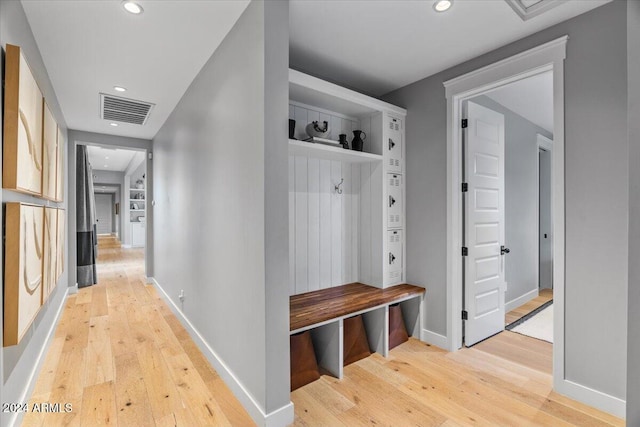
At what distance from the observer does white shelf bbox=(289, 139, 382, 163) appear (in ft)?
7.83

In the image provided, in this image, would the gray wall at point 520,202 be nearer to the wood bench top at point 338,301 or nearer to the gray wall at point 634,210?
the wood bench top at point 338,301

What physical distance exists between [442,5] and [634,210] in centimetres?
176

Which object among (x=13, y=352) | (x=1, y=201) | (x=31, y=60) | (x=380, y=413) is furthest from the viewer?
(x=31, y=60)

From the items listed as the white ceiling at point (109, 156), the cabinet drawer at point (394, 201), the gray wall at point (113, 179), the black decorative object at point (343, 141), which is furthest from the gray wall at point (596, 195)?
the gray wall at point (113, 179)

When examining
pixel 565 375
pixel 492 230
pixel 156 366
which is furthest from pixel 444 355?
pixel 156 366

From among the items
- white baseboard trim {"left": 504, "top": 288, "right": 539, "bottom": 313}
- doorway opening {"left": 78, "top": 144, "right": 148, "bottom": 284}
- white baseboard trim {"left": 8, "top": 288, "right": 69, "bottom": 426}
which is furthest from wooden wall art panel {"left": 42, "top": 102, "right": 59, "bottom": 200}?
white baseboard trim {"left": 504, "top": 288, "right": 539, "bottom": 313}

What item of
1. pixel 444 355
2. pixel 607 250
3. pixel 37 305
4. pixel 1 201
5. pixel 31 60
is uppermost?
pixel 31 60

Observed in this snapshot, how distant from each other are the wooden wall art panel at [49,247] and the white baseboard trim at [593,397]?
3.63 meters

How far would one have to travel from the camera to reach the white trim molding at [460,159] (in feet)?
6.91

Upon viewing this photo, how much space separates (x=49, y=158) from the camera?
2500 mm

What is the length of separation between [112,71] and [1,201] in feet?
5.82

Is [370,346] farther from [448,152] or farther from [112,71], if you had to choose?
[112,71]

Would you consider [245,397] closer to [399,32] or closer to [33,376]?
[33,376]

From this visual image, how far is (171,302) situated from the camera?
3.77 meters
